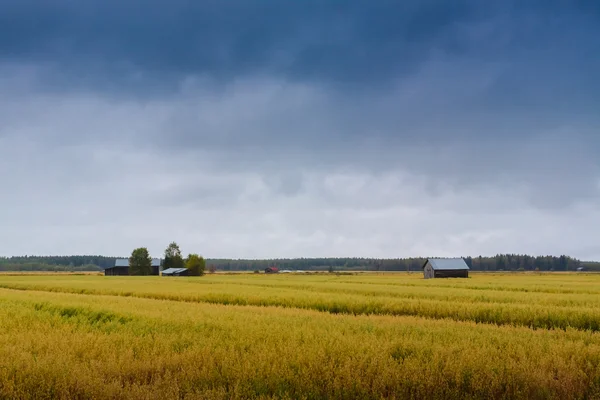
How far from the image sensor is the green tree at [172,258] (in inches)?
5374

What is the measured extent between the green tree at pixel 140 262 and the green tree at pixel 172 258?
864 cm

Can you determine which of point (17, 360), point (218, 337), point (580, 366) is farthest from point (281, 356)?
point (580, 366)

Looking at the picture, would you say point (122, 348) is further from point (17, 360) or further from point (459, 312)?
point (459, 312)

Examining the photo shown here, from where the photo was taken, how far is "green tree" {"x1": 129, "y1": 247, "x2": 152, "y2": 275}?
127125 millimetres

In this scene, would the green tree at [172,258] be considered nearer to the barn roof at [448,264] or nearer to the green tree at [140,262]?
the green tree at [140,262]

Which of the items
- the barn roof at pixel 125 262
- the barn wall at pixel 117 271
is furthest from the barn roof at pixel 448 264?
Result: the barn wall at pixel 117 271

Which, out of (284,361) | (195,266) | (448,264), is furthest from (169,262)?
(284,361)

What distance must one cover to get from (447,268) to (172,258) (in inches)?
3199

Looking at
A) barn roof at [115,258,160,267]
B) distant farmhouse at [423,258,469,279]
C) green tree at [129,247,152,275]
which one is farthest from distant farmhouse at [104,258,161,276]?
distant farmhouse at [423,258,469,279]

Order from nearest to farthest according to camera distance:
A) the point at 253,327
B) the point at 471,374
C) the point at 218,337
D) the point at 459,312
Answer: the point at 471,374, the point at 218,337, the point at 253,327, the point at 459,312

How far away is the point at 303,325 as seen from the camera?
46.3ft

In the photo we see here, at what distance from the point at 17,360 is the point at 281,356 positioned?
17.6 feet

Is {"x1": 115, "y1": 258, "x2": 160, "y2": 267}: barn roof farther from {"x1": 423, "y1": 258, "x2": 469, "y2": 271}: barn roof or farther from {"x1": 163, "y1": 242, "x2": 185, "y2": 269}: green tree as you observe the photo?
{"x1": 423, "y1": 258, "x2": 469, "y2": 271}: barn roof

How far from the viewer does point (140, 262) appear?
127562mm
